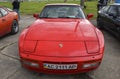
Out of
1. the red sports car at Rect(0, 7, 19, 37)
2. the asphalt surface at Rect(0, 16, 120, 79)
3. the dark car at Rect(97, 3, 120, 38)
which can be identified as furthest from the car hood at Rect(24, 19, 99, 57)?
the red sports car at Rect(0, 7, 19, 37)

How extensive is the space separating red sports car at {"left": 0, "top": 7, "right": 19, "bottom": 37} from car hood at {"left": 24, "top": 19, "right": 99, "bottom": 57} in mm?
2317

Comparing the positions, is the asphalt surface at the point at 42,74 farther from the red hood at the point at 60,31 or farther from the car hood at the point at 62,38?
the red hood at the point at 60,31

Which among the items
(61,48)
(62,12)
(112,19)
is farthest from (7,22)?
(61,48)

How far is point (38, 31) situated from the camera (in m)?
4.84

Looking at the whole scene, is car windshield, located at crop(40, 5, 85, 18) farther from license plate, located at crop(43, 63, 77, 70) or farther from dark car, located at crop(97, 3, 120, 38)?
license plate, located at crop(43, 63, 77, 70)

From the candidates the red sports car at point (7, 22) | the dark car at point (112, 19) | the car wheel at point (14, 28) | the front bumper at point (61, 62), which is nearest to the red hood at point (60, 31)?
the front bumper at point (61, 62)

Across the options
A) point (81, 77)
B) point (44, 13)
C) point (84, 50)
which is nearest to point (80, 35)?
point (84, 50)

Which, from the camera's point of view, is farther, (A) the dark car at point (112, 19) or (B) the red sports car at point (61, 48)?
(A) the dark car at point (112, 19)

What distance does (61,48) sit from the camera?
415 cm

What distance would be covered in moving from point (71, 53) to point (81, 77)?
66 cm

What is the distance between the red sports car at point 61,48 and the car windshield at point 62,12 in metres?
0.66

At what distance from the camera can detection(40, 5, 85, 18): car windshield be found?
5957 millimetres

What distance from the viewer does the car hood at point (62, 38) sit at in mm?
4090

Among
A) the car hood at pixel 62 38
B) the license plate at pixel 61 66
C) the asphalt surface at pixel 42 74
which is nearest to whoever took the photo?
the license plate at pixel 61 66
